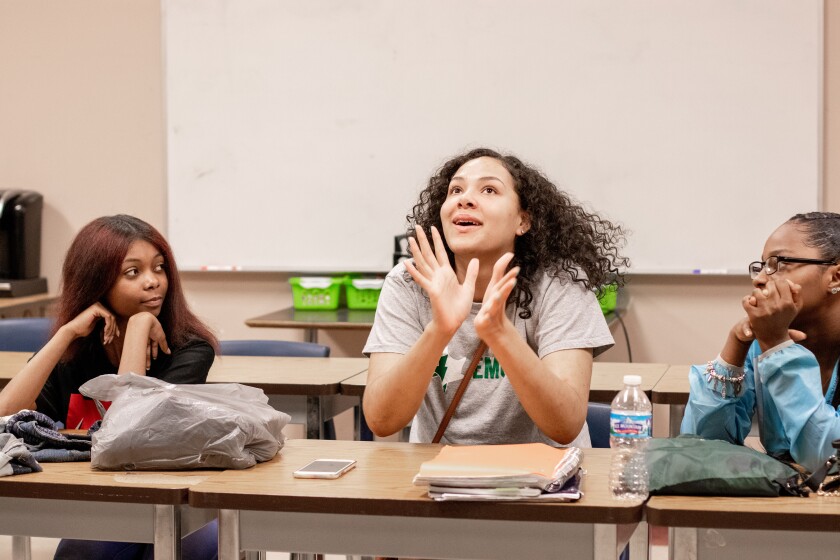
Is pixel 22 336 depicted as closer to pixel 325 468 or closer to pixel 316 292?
pixel 316 292

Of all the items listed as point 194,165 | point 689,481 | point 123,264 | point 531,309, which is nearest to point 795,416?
point 689,481

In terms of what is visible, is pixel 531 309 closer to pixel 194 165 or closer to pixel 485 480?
pixel 485 480

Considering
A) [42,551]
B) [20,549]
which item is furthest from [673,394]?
[42,551]

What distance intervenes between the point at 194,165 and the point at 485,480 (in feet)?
12.2

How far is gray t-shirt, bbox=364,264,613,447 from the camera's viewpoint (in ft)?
7.02

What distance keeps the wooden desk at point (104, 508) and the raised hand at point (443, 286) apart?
21.1 inches

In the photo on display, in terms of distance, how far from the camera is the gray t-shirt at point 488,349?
2.14 meters

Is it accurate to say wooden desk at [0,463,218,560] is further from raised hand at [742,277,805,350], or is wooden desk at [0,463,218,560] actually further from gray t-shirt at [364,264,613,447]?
raised hand at [742,277,805,350]

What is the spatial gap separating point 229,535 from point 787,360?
1.06 meters

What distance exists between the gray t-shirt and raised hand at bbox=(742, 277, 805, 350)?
353mm

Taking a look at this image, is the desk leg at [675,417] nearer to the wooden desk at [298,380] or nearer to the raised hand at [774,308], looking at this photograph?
the wooden desk at [298,380]

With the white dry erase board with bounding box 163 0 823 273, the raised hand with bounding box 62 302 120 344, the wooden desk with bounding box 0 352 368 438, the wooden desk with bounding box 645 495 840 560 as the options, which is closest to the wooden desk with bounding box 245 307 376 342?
the white dry erase board with bounding box 163 0 823 273

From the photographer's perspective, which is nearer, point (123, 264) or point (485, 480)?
point (485, 480)

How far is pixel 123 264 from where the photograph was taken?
95.6 inches
